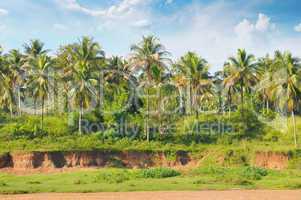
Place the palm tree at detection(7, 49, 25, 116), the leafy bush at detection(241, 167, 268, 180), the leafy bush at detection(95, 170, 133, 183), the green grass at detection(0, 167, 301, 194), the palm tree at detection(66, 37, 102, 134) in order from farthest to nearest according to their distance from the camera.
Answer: the palm tree at detection(7, 49, 25, 116) → the palm tree at detection(66, 37, 102, 134) → the leafy bush at detection(241, 167, 268, 180) → the leafy bush at detection(95, 170, 133, 183) → the green grass at detection(0, 167, 301, 194)

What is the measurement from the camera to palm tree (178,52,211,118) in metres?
52.7

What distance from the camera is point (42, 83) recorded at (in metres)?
47.9

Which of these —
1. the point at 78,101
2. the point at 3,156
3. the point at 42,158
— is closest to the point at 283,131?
the point at 78,101

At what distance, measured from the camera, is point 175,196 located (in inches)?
963

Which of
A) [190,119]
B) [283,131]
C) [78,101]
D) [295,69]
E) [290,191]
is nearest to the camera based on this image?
[290,191]

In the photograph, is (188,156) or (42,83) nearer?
(188,156)

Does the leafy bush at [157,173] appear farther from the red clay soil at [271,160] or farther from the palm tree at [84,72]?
the palm tree at [84,72]

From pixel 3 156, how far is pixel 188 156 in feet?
54.4

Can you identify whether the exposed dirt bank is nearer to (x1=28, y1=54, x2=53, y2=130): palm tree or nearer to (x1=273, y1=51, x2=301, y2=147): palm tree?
(x1=273, y1=51, x2=301, y2=147): palm tree

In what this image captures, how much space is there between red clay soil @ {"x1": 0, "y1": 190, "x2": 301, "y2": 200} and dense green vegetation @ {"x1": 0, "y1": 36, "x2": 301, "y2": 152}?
18516 millimetres

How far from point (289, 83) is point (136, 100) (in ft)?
61.1

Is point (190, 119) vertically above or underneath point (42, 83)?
underneath

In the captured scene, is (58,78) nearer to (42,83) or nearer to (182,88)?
(42,83)

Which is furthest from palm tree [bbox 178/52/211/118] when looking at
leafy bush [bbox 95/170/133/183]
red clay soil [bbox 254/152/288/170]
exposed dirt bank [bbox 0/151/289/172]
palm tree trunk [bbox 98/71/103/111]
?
leafy bush [bbox 95/170/133/183]
